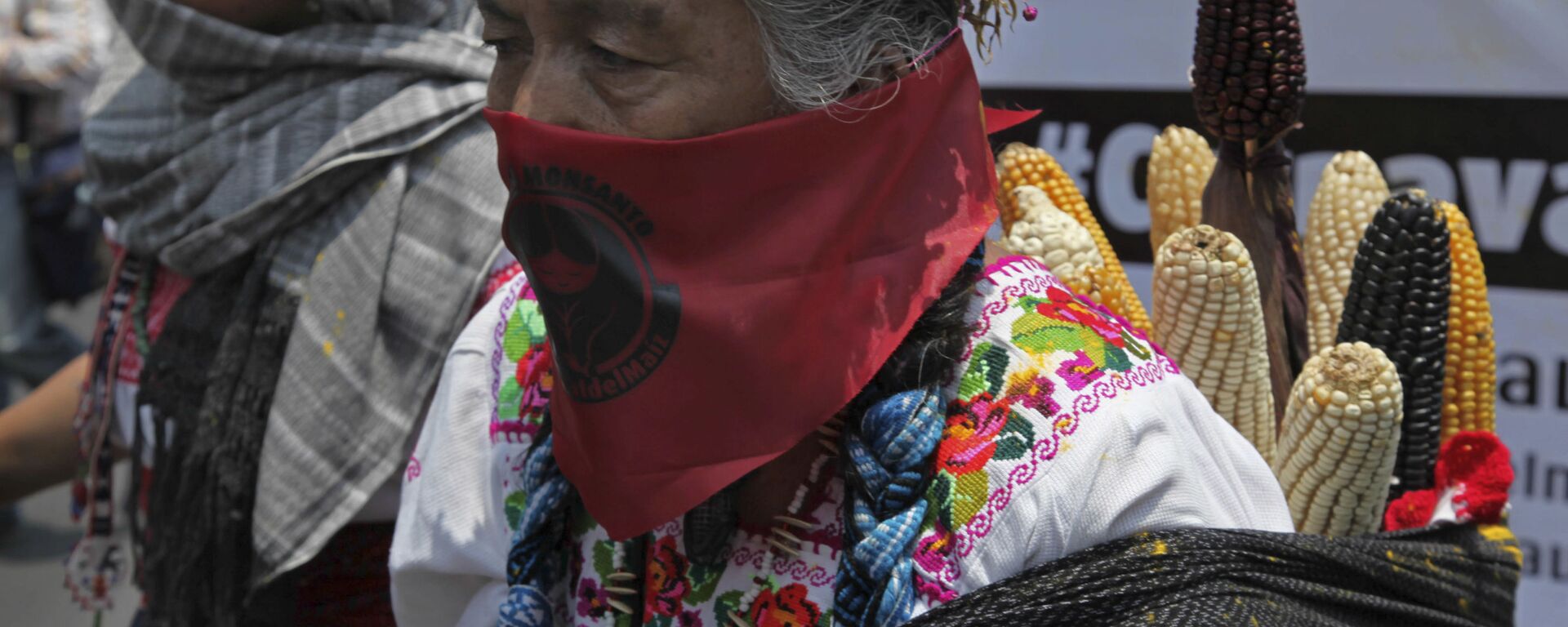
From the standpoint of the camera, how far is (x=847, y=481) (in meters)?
1.29

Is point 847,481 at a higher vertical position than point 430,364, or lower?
higher

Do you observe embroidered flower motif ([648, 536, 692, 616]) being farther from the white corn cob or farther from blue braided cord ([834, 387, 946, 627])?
the white corn cob

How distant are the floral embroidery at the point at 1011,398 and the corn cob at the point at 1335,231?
19.2 inches

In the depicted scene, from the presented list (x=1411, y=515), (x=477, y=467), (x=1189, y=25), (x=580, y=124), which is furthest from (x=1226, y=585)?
(x=1189, y=25)

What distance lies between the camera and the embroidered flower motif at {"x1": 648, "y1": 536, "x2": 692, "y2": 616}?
1.40m

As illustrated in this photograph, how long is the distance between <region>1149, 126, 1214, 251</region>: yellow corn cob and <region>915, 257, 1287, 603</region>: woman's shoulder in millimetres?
476

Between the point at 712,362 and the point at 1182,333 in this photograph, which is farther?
the point at 1182,333

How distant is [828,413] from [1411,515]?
794 mm

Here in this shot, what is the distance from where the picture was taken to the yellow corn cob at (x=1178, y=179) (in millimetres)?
1757

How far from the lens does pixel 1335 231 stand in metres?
1.73

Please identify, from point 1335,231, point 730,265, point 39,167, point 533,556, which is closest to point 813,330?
point 730,265

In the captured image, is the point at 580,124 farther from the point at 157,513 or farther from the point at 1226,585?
the point at 157,513

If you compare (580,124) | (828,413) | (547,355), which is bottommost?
(547,355)

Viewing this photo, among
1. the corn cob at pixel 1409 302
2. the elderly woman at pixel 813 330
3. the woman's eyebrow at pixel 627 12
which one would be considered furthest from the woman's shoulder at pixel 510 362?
the corn cob at pixel 1409 302
